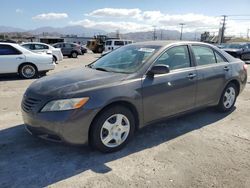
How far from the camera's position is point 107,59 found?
4.95m

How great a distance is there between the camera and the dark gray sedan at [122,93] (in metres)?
3.49

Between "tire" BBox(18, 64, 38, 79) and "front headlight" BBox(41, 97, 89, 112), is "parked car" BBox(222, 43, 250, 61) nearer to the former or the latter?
"tire" BBox(18, 64, 38, 79)

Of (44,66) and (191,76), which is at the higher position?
(191,76)

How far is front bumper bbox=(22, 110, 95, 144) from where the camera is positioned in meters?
3.41

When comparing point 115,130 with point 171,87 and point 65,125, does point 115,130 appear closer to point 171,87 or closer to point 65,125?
point 65,125

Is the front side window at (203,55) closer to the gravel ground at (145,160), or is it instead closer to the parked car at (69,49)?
the gravel ground at (145,160)

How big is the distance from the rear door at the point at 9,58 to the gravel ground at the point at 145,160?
551 centimetres

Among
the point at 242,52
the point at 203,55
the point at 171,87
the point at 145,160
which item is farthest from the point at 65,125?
the point at 242,52

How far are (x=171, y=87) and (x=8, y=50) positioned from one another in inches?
305

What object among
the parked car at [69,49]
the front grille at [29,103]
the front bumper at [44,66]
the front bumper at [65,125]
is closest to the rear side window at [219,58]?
the front bumper at [65,125]

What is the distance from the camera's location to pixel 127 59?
458 centimetres

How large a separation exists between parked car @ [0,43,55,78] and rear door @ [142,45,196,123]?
7.25 metres

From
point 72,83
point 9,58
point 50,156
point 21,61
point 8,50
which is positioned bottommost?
point 50,156

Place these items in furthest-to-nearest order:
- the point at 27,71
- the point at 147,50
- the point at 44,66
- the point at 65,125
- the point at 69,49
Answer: the point at 69,49, the point at 44,66, the point at 27,71, the point at 147,50, the point at 65,125
